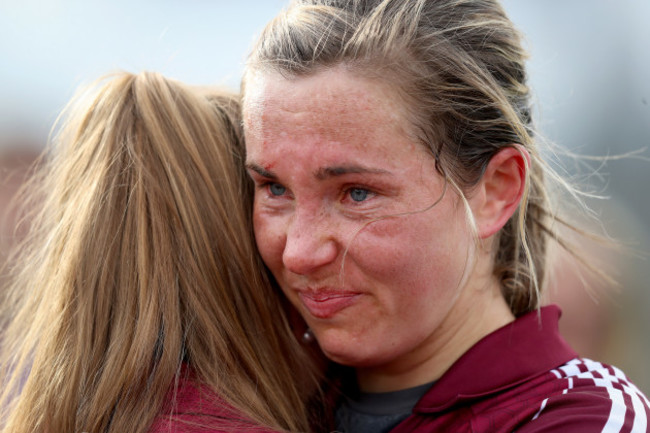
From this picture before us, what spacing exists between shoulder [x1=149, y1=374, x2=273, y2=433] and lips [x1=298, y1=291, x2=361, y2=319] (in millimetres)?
349

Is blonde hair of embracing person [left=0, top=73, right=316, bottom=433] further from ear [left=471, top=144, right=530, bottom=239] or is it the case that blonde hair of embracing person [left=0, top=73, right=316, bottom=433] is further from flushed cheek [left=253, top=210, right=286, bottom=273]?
ear [left=471, top=144, right=530, bottom=239]

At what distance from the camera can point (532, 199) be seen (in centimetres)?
221

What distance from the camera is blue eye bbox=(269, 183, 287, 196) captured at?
192cm

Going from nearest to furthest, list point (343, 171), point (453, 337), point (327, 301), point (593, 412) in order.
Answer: point (593, 412)
point (343, 171)
point (327, 301)
point (453, 337)

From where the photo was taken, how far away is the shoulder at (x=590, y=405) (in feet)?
5.22

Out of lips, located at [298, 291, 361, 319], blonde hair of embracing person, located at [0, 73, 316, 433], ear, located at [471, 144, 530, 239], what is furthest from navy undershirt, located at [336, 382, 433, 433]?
ear, located at [471, 144, 530, 239]

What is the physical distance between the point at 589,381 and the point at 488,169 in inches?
22.0

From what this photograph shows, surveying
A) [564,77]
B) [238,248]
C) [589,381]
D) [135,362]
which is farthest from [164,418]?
[564,77]

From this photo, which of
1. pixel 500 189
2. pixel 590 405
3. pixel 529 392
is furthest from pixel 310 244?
pixel 590 405

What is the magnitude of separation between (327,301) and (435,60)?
2.13 feet

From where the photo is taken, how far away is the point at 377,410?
2.06 meters

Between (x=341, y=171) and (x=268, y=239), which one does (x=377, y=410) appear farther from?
(x=341, y=171)

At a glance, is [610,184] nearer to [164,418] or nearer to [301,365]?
[301,365]

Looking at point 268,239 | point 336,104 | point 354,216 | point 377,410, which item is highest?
point 336,104
